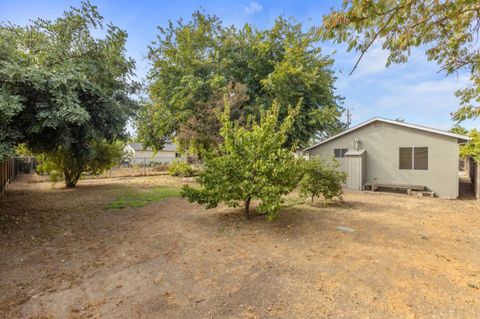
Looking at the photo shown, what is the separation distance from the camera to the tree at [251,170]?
5.50 metres

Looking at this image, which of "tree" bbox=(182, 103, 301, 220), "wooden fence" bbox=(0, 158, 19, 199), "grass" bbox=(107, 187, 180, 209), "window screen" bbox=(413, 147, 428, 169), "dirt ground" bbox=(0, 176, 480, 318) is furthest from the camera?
"window screen" bbox=(413, 147, 428, 169)

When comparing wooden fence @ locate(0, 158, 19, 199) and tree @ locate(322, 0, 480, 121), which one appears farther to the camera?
wooden fence @ locate(0, 158, 19, 199)

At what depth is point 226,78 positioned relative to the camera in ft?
50.9

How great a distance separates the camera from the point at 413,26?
3.96m

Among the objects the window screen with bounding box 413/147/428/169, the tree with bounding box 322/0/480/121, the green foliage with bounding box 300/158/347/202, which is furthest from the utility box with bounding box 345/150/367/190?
the tree with bounding box 322/0/480/121

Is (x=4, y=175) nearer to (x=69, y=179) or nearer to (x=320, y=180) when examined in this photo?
(x=69, y=179)

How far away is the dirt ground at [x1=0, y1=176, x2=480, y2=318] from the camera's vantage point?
277 cm

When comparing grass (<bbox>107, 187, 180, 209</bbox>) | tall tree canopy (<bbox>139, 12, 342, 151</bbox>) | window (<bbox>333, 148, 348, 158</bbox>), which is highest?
tall tree canopy (<bbox>139, 12, 342, 151</bbox>)

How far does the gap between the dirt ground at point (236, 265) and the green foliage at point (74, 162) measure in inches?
171

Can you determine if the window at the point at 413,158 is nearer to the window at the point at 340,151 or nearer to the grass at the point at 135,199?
the window at the point at 340,151

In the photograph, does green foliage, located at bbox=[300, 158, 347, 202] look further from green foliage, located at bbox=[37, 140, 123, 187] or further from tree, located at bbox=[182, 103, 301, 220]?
green foliage, located at bbox=[37, 140, 123, 187]

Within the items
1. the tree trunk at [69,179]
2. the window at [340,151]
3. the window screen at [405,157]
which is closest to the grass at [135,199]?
the tree trunk at [69,179]

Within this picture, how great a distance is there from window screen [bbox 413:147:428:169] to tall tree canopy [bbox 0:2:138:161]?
37.6ft

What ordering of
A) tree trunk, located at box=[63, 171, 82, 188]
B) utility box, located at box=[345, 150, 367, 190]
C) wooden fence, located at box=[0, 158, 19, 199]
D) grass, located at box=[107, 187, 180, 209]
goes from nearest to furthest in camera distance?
grass, located at box=[107, 187, 180, 209] → wooden fence, located at box=[0, 158, 19, 199] → tree trunk, located at box=[63, 171, 82, 188] → utility box, located at box=[345, 150, 367, 190]
